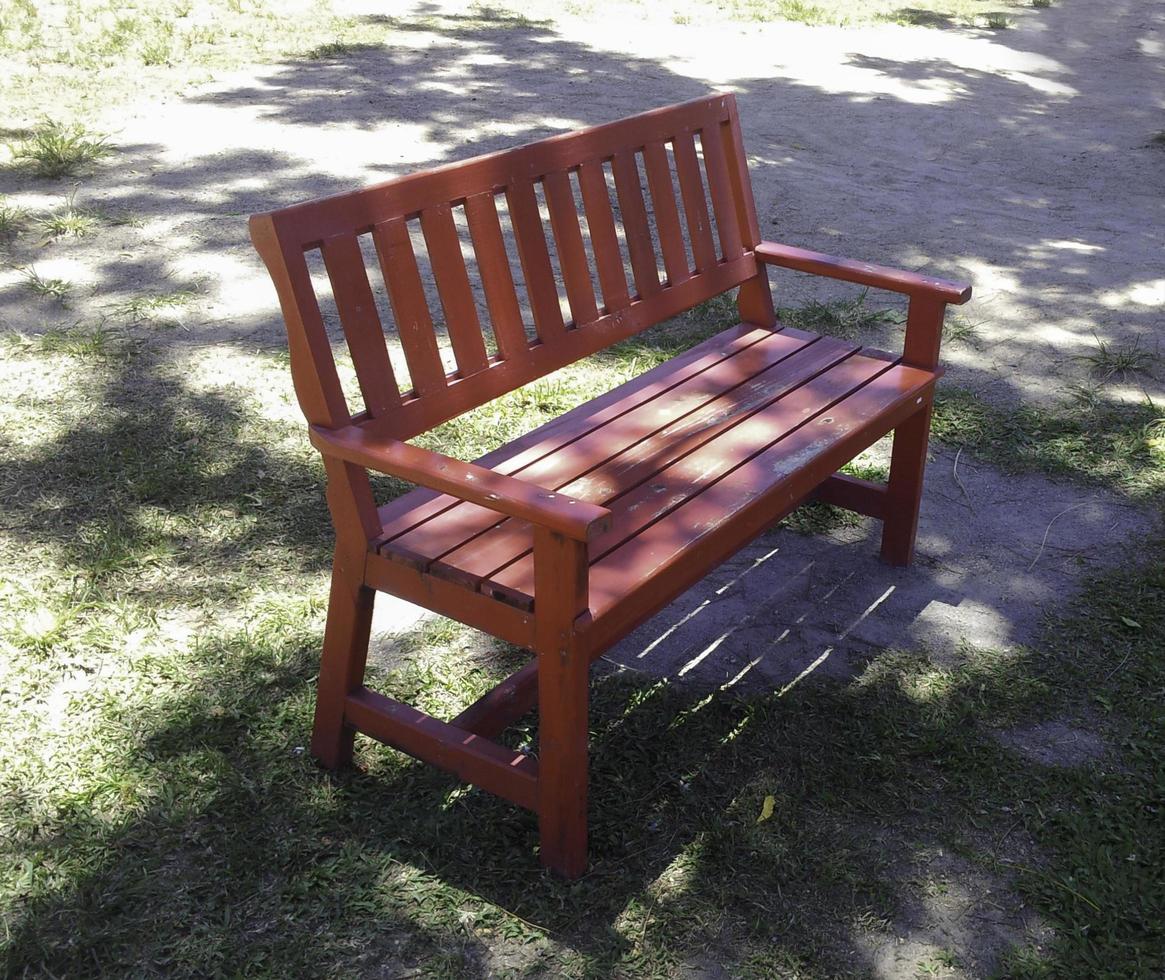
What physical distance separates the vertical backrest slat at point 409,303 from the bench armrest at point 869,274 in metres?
1.25

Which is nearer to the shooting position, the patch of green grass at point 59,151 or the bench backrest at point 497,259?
the bench backrest at point 497,259

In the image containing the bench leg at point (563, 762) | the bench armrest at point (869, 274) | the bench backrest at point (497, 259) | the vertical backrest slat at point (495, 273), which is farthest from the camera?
the bench armrest at point (869, 274)

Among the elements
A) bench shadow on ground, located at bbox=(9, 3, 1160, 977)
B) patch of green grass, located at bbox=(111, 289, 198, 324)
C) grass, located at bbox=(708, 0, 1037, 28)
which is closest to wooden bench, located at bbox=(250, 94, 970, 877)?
bench shadow on ground, located at bbox=(9, 3, 1160, 977)

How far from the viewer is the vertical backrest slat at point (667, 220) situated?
3.46 metres

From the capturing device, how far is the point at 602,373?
189 inches

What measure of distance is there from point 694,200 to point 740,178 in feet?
0.68

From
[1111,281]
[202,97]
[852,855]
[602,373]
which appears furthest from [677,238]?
[202,97]

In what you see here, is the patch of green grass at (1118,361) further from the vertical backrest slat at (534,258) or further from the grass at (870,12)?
the grass at (870,12)

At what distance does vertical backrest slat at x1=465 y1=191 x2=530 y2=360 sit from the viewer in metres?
2.92

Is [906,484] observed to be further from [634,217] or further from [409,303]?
[409,303]

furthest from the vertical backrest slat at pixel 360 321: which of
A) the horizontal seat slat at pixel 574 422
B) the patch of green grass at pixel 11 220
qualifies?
the patch of green grass at pixel 11 220

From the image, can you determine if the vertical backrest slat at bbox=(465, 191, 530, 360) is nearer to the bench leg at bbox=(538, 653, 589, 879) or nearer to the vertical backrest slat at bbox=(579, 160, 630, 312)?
the vertical backrest slat at bbox=(579, 160, 630, 312)

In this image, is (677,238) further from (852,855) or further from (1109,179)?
(1109,179)

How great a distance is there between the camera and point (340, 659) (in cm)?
281
